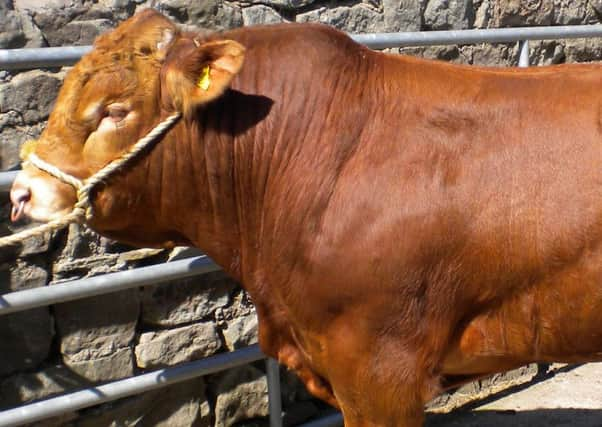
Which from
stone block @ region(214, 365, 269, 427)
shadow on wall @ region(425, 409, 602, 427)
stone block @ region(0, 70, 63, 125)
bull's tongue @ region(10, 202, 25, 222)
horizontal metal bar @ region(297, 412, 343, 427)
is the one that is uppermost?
stone block @ region(0, 70, 63, 125)

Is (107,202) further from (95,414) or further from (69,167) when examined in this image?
(95,414)

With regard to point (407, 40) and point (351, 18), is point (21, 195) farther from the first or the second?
point (351, 18)

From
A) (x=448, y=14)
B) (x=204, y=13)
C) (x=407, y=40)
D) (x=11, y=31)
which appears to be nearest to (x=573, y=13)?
(x=448, y=14)

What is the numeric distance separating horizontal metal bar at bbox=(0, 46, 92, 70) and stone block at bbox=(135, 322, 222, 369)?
47.0 inches

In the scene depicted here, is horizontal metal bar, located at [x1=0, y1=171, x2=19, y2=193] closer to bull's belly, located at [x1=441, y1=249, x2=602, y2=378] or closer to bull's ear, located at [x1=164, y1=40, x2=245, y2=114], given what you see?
bull's ear, located at [x1=164, y1=40, x2=245, y2=114]

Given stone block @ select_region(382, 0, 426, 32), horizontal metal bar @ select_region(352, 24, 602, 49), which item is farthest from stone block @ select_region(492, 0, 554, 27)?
stone block @ select_region(382, 0, 426, 32)

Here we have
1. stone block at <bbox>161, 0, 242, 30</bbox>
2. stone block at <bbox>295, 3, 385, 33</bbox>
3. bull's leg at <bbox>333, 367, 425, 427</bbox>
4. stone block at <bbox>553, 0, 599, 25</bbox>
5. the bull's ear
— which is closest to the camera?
the bull's ear

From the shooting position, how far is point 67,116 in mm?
2672

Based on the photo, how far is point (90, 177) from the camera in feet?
8.79

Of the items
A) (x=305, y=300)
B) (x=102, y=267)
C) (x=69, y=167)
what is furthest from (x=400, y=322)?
(x=102, y=267)

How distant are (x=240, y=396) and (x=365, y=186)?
1.70 meters

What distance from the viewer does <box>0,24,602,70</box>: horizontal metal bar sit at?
304 centimetres

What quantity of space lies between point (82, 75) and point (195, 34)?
0.37 meters

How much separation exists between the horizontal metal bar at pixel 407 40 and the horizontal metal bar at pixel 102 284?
2.42 feet
